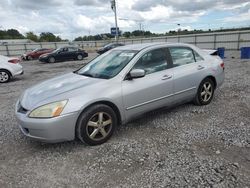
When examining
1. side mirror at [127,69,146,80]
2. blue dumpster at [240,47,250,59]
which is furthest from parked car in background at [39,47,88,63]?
side mirror at [127,69,146,80]

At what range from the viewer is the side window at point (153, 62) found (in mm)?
3871

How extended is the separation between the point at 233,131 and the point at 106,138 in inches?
85.0

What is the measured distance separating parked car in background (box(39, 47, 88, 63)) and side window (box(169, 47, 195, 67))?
16.6m

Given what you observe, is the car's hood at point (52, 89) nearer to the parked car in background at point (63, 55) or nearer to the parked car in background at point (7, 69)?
the parked car in background at point (7, 69)

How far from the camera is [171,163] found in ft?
9.50

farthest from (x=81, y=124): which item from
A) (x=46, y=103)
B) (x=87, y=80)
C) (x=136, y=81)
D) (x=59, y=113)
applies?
(x=136, y=81)

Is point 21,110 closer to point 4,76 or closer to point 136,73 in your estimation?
point 136,73

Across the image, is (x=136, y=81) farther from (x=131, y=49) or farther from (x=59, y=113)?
(x=59, y=113)

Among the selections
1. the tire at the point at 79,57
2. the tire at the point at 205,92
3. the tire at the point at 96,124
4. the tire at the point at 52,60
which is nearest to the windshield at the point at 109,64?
the tire at the point at 96,124

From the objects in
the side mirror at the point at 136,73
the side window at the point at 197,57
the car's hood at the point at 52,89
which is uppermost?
the side window at the point at 197,57

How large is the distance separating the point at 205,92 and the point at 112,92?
8.23ft

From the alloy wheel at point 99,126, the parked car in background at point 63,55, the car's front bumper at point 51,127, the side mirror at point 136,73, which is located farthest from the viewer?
the parked car in background at point 63,55

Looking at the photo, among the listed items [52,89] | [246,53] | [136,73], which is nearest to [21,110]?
[52,89]

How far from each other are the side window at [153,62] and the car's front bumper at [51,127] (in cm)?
145
